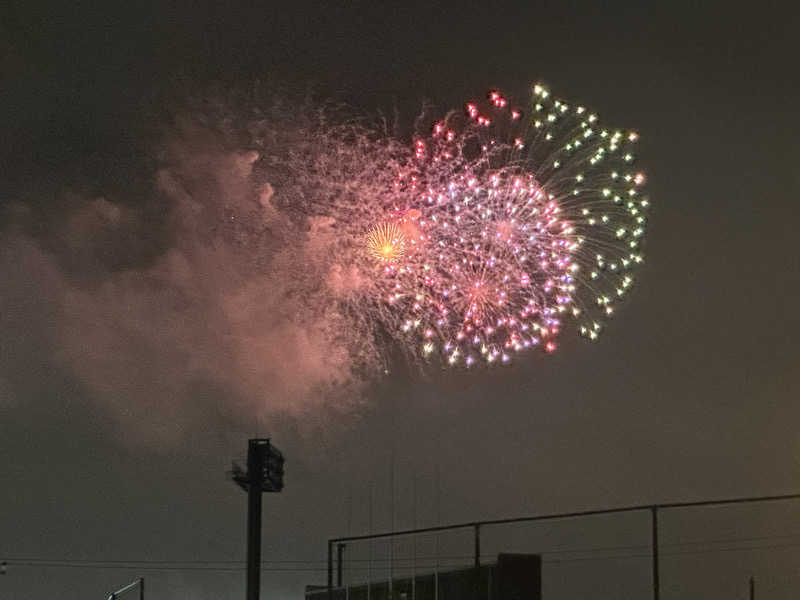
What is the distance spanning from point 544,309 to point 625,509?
5.13 meters

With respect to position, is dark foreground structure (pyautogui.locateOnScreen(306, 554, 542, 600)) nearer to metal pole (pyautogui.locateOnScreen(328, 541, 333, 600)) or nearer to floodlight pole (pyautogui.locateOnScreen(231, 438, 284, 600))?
metal pole (pyautogui.locateOnScreen(328, 541, 333, 600))

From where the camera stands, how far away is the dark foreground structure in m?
17.1

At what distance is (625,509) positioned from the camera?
1549 centimetres

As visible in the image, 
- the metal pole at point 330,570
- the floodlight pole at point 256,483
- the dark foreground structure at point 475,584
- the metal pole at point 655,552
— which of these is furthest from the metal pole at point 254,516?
the metal pole at point 655,552

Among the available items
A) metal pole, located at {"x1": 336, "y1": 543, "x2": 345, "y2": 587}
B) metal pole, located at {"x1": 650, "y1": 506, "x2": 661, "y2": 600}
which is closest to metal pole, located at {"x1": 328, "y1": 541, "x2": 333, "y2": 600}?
metal pole, located at {"x1": 336, "y1": 543, "x2": 345, "y2": 587}

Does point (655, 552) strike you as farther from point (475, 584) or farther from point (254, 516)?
point (254, 516)

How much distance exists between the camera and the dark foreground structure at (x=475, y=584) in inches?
675

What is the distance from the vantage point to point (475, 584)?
17891 millimetres

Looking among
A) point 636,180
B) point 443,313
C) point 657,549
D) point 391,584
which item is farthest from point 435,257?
point 657,549

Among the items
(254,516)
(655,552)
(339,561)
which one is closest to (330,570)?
(339,561)

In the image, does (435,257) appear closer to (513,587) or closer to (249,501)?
(513,587)

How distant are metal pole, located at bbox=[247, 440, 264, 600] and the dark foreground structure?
4.30m

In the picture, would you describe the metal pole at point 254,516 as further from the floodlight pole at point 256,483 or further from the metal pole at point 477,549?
the metal pole at point 477,549

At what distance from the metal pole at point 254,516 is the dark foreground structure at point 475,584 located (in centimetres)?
430
